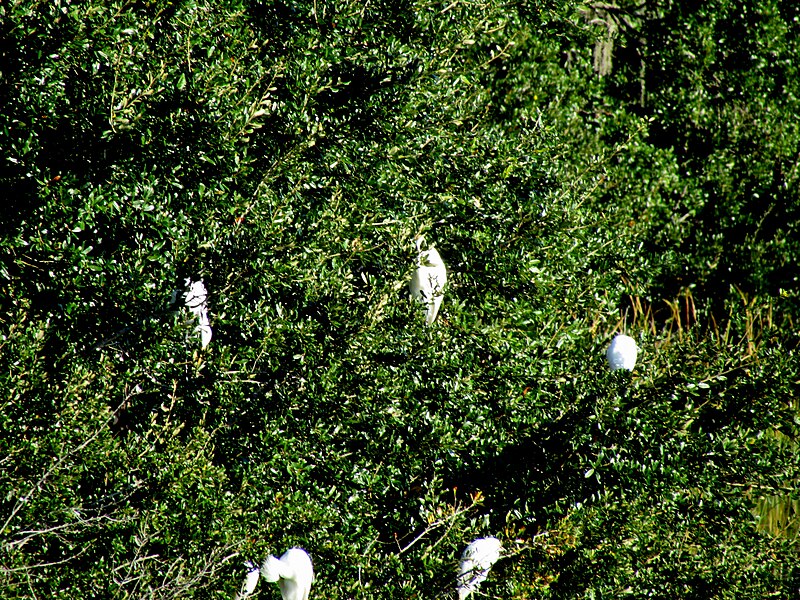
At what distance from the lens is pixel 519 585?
303cm

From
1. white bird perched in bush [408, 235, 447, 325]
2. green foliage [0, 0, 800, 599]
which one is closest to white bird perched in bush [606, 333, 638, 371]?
green foliage [0, 0, 800, 599]

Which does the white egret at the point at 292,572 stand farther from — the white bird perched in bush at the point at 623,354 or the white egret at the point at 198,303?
the white bird perched in bush at the point at 623,354

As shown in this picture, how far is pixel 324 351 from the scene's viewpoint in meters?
3.28

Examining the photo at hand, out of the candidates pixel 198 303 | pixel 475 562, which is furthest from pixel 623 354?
pixel 198 303

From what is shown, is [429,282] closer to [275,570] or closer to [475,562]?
[475,562]

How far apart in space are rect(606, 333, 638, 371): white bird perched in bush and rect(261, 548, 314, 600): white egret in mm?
1529

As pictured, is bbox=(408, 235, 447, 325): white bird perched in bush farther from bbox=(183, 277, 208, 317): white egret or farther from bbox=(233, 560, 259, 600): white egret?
bbox=(233, 560, 259, 600): white egret

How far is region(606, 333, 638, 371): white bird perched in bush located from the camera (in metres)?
3.58

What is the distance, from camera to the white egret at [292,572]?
2.82 m

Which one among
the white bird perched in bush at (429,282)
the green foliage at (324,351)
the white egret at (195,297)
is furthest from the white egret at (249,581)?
the white bird perched in bush at (429,282)

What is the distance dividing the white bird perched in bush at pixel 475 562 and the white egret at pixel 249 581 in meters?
0.71

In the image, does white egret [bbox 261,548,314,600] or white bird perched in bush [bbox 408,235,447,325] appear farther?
white bird perched in bush [bbox 408,235,447,325]

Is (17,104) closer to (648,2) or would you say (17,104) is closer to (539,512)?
(539,512)

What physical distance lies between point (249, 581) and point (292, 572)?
0.18 meters
